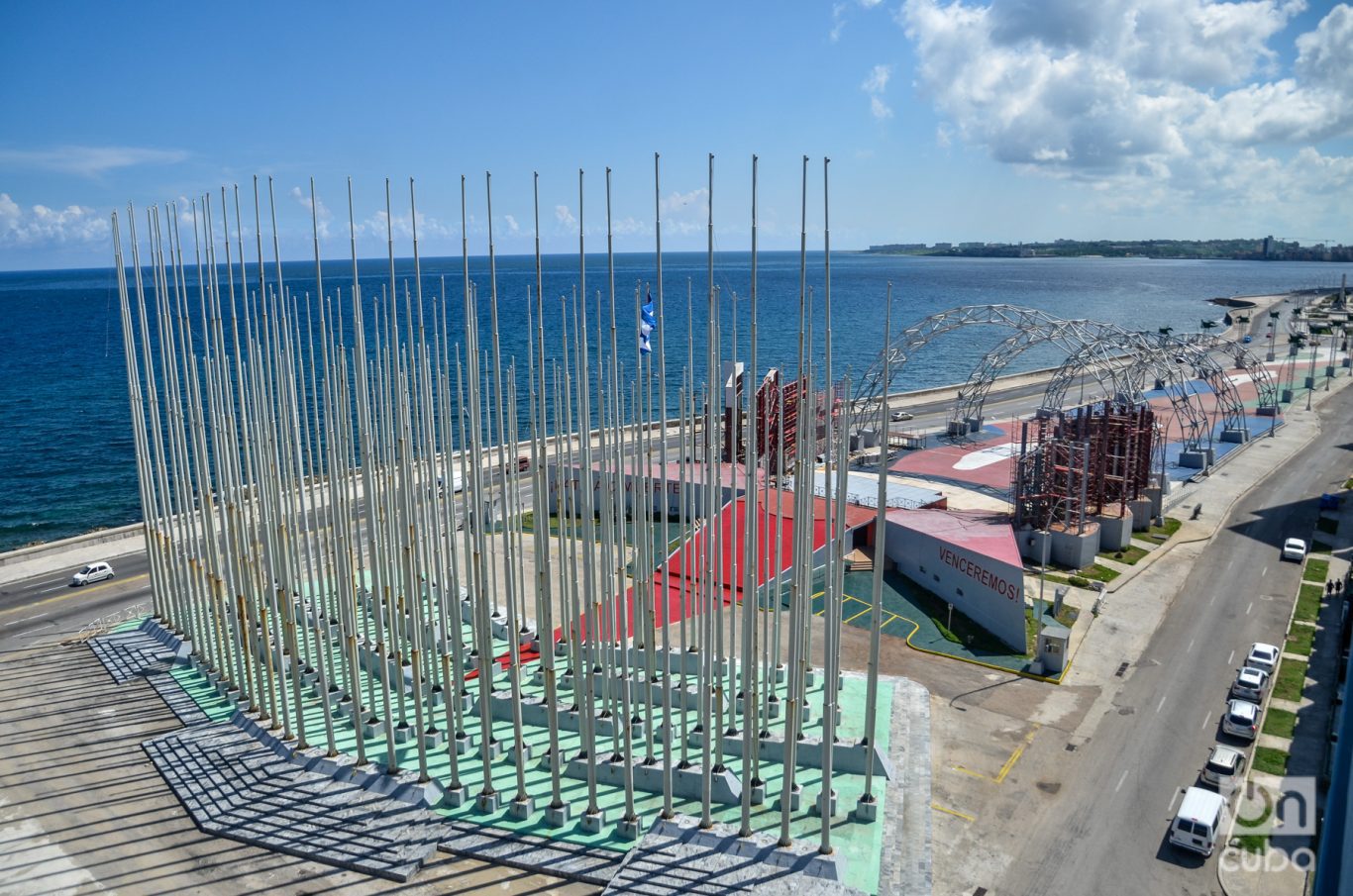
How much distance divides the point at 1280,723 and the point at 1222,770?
18.2 ft

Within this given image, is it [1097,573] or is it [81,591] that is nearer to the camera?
[81,591]

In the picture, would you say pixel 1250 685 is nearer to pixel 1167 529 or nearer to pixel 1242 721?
pixel 1242 721

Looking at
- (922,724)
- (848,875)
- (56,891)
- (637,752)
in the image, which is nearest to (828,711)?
(848,875)

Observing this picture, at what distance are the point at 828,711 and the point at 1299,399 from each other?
328 feet

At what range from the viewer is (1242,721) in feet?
96.7

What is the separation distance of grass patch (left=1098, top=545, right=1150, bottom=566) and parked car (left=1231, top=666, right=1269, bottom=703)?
48.8ft

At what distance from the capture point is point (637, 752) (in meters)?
27.3

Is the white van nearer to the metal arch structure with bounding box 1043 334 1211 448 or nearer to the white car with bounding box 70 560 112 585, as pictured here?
the metal arch structure with bounding box 1043 334 1211 448

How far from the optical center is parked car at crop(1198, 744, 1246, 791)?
26.8 metres

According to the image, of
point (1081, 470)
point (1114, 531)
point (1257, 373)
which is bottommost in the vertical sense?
point (1114, 531)

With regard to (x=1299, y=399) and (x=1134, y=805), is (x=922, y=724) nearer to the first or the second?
(x=1134, y=805)

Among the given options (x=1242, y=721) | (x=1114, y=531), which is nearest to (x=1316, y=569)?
(x=1114, y=531)

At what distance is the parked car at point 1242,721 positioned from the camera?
29406mm

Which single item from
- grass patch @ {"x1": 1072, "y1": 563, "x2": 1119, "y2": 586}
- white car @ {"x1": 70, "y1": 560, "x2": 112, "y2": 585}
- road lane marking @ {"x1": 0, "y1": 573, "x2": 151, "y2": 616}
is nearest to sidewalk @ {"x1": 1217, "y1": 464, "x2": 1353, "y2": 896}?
grass patch @ {"x1": 1072, "y1": 563, "x2": 1119, "y2": 586}
